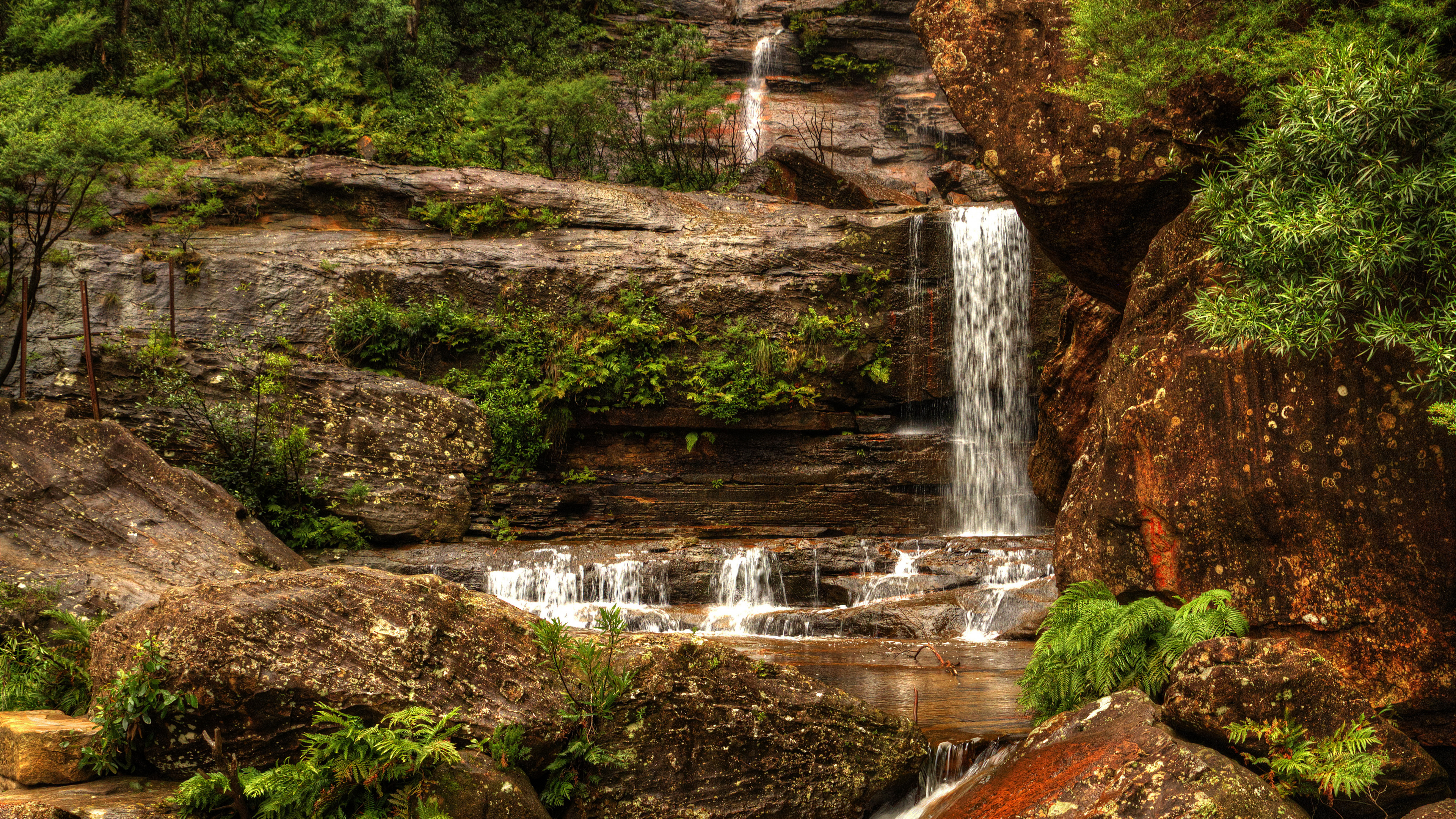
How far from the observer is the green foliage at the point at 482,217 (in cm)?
1630

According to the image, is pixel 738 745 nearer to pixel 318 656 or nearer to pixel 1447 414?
pixel 318 656

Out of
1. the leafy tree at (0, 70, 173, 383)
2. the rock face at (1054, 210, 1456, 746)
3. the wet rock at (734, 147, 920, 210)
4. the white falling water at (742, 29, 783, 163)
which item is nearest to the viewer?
the rock face at (1054, 210, 1456, 746)

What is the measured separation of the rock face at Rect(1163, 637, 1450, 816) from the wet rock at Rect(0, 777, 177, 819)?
4.70 m

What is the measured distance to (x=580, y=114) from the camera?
1959 centimetres

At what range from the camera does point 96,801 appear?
12.3ft

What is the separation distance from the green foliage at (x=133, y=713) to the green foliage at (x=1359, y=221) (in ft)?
18.6

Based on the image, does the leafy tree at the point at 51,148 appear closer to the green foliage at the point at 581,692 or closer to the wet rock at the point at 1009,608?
the green foliage at the point at 581,692

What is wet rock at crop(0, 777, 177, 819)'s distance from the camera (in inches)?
141

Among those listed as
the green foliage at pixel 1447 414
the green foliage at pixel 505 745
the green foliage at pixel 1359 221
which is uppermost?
the green foliage at pixel 1359 221

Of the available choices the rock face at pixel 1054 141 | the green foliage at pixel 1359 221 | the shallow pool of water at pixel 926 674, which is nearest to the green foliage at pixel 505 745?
the shallow pool of water at pixel 926 674

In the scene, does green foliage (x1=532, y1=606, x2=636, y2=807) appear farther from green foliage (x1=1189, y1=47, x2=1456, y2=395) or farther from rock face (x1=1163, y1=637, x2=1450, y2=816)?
green foliage (x1=1189, y1=47, x2=1456, y2=395)

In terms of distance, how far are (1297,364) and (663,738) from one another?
442 centimetres

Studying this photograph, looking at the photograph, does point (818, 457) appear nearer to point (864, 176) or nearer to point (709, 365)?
point (709, 365)

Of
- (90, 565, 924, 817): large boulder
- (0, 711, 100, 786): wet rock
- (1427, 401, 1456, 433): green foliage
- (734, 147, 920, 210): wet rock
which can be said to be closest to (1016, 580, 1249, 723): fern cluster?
(90, 565, 924, 817): large boulder
